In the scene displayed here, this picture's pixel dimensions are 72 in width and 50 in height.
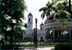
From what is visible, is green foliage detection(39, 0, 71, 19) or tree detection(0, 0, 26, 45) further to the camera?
tree detection(0, 0, 26, 45)

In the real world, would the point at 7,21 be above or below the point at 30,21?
below

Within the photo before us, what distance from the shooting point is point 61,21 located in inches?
577

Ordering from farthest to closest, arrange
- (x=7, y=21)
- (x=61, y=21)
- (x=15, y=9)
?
(x=7, y=21) < (x=15, y=9) < (x=61, y=21)

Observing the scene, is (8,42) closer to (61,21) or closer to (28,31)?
(61,21)

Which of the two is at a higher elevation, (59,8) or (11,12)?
(11,12)

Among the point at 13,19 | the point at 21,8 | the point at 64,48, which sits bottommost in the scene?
the point at 64,48

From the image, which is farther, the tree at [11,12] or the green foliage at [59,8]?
the tree at [11,12]

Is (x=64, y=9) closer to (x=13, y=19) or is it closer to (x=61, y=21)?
(x=61, y=21)

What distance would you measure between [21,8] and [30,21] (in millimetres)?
54026

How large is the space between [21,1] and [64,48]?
12745 millimetres

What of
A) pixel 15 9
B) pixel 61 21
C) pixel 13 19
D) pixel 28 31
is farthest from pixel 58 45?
pixel 28 31

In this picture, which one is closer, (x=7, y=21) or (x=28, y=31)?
(x=7, y=21)

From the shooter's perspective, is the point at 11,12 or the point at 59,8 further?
the point at 11,12

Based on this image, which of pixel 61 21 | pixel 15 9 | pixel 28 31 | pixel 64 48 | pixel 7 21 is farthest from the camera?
pixel 28 31
